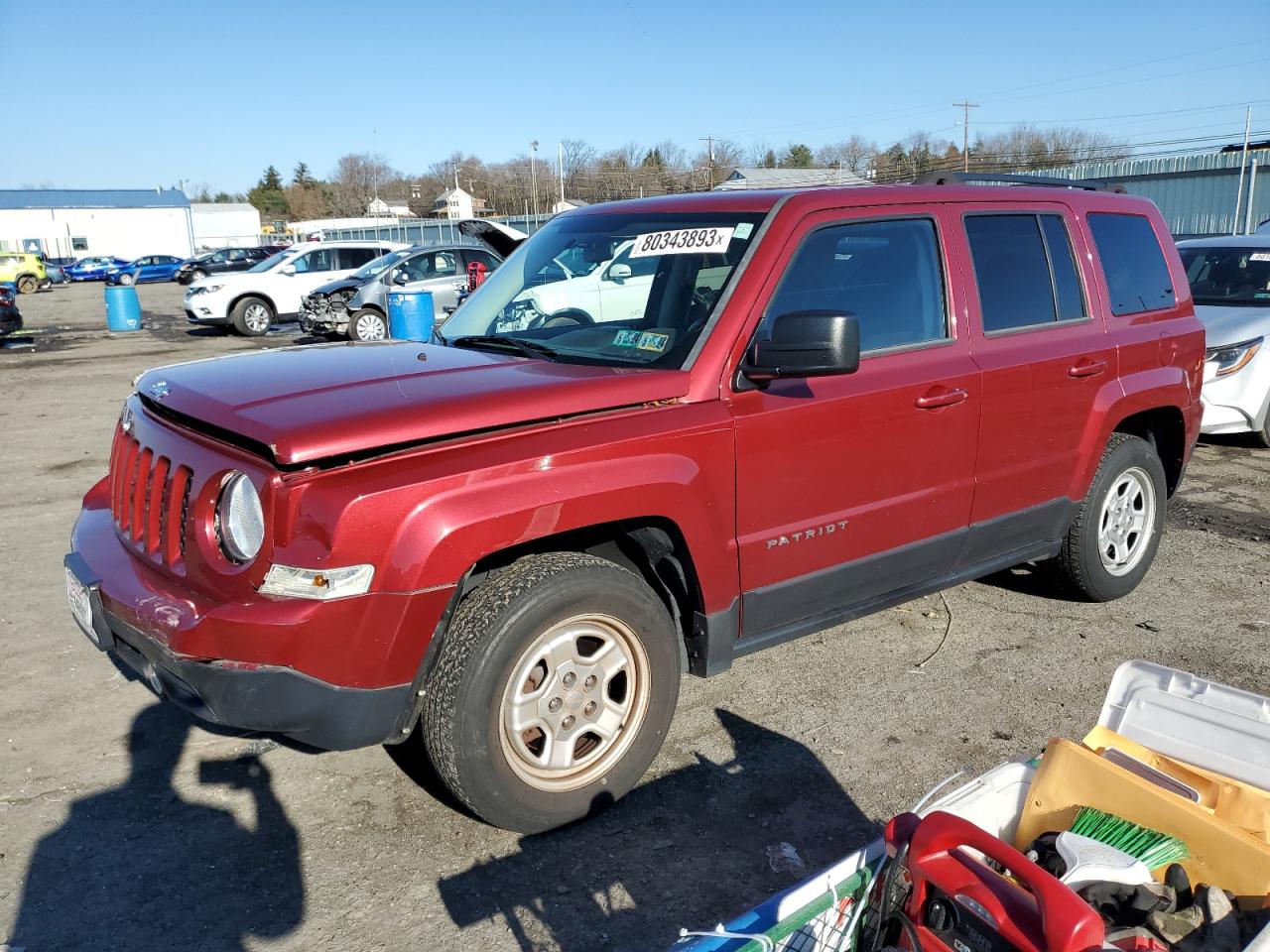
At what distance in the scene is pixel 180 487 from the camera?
293 cm

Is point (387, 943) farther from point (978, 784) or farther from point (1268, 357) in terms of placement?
point (1268, 357)

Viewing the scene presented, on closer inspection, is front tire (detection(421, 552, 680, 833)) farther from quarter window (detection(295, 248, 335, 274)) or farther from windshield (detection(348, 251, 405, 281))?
quarter window (detection(295, 248, 335, 274))

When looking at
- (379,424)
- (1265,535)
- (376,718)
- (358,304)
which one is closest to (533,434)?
(379,424)

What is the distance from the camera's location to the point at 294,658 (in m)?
2.61

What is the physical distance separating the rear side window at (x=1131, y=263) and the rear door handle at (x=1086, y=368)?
1.19 feet

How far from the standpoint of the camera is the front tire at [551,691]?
284cm

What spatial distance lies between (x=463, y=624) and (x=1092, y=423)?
3.10m

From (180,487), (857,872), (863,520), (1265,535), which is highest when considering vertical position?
(180,487)

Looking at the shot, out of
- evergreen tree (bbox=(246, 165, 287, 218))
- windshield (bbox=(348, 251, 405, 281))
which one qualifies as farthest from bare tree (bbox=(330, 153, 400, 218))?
windshield (bbox=(348, 251, 405, 281))

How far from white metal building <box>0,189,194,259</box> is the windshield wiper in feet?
252

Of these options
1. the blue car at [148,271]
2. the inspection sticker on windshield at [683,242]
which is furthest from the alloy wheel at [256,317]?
the blue car at [148,271]

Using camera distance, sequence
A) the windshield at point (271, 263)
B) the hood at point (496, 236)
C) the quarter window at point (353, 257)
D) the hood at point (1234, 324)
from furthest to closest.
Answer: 1. the quarter window at point (353, 257)
2. the windshield at point (271, 263)
3. the hood at point (1234, 324)
4. the hood at point (496, 236)

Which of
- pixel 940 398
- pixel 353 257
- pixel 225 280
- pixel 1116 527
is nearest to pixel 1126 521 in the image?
pixel 1116 527

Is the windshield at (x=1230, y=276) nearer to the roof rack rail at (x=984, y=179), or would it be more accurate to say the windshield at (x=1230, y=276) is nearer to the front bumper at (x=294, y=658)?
the roof rack rail at (x=984, y=179)
